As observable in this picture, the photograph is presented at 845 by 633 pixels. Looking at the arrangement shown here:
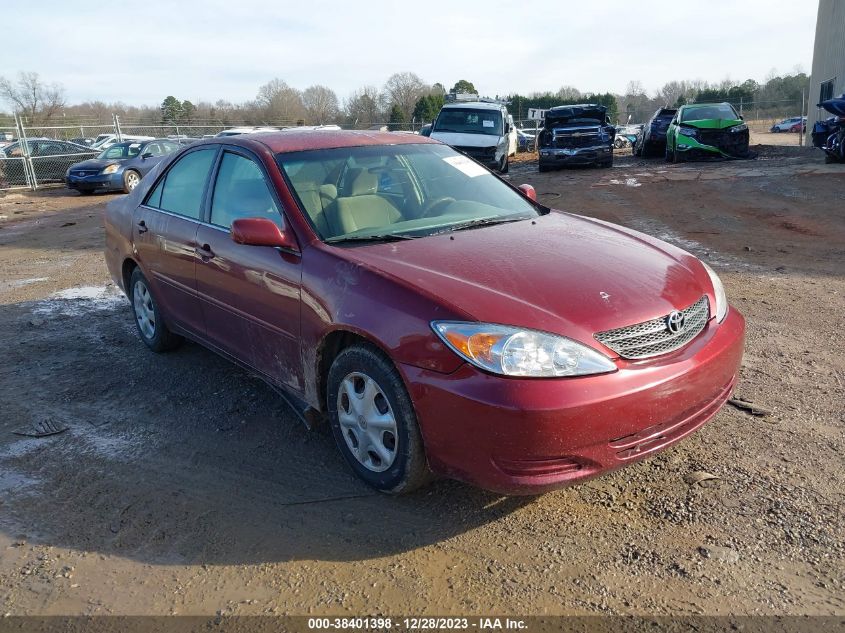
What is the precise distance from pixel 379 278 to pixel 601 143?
653 inches

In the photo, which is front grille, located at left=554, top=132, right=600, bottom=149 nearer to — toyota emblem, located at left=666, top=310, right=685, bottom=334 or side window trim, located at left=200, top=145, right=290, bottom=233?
side window trim, located at left=200, top=145, right=290, bottom=233

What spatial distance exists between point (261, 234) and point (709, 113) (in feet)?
57.0

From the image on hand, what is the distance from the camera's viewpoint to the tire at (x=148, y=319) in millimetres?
4965

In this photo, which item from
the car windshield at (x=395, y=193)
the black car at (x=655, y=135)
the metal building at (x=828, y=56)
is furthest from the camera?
the metal building at (x=828, y=56)

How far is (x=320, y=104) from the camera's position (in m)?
49.9

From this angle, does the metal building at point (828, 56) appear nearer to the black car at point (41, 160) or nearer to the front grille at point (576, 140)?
the front grille at point (576, 140)

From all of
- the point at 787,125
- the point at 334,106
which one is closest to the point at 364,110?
the point at 334,106

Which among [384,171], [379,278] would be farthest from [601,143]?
[379,278]

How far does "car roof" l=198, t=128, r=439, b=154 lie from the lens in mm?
3965

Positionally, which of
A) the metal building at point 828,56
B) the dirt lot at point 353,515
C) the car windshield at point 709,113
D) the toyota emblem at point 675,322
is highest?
the metal building at point 828,56

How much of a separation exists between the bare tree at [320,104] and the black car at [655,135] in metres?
26.2

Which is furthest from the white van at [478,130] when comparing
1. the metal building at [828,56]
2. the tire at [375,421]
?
the tire at [375,421]

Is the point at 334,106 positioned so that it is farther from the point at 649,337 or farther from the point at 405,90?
the point at 649,337

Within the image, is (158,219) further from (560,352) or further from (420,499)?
(560,352)
